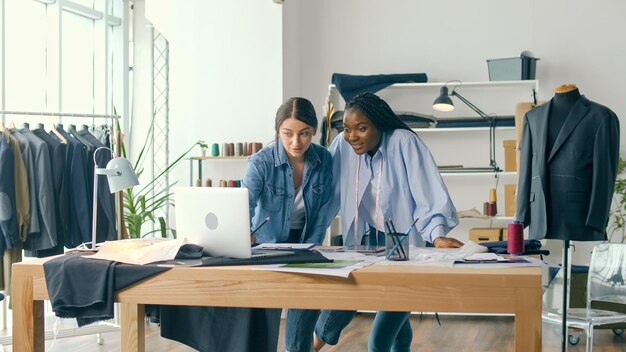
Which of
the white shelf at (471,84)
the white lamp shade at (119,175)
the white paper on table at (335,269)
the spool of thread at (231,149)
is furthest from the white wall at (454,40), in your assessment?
the white paper on table at (335,269)

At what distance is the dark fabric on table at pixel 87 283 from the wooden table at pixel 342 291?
35 mm

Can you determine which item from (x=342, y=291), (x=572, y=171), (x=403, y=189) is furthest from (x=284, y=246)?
(x=572, y=171)

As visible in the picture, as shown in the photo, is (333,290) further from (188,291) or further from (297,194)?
(297,194)

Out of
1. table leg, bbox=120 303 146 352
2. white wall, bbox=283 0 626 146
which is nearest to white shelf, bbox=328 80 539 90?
white wall, bbox=283 0 626 146

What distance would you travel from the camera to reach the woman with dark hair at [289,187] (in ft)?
11.1

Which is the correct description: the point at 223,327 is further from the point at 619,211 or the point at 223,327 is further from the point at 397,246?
the point at 619,211

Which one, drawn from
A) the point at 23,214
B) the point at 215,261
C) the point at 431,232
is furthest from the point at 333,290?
the point at 23,214

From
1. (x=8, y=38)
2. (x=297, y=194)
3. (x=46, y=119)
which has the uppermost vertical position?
(x=8, y=38)

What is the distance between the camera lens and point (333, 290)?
247 centimetres

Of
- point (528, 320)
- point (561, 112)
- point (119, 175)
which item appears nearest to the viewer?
point (528, 320)

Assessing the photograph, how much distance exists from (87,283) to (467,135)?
167 inches

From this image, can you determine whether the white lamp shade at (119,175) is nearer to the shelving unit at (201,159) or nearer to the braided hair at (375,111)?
the braided hair at (375,111)

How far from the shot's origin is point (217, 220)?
2.74 meters

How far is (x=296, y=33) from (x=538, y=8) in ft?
6.09
